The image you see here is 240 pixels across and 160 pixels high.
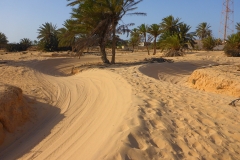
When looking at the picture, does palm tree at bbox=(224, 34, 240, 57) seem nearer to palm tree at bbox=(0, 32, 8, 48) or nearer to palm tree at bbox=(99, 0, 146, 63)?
palm tree at bbox=(99, 0, 146, 63)

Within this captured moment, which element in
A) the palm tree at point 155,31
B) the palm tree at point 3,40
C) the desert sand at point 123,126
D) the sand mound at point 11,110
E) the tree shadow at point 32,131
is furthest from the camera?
the palm tree at point 3,40

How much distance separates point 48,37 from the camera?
30.6 metres

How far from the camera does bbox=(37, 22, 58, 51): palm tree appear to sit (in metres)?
30.3

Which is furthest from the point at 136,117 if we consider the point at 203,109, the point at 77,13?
the point at 77,13

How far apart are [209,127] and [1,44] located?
110 feet

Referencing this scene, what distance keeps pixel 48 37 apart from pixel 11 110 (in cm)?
2670

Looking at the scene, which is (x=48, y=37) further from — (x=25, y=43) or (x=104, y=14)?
(x=104, y=14)

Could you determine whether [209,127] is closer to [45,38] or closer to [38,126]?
[38,126]

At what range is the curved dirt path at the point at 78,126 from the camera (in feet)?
12.5

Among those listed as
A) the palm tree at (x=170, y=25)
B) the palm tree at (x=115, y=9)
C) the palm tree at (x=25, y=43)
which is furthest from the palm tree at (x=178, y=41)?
the palm tree at (x=25, y=43)

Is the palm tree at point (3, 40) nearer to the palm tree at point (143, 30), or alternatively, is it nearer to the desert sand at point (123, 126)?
the palm tree at point (143, 30)

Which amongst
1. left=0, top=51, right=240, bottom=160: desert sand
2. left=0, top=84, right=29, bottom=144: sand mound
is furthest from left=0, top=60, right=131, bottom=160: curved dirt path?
left=0, top=84, right=29, bottom=144: sand mound

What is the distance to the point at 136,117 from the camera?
15.4 ft

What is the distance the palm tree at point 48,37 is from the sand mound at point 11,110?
25.4 meters
